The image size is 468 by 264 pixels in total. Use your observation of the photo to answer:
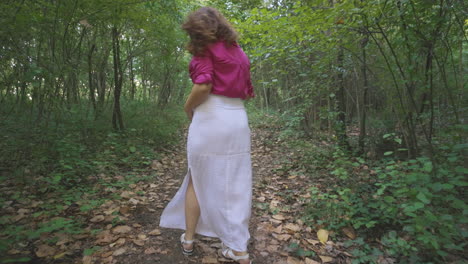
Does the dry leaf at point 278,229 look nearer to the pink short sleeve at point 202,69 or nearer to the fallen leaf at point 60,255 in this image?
the pink short sleeve at point 202,69

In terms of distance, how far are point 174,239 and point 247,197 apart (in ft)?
2.88

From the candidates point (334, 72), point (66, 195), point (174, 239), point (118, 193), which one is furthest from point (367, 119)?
point (66, 195)

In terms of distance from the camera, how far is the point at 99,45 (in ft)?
18.2

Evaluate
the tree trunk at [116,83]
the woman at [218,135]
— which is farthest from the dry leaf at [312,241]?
the tree trunk at [116,83]

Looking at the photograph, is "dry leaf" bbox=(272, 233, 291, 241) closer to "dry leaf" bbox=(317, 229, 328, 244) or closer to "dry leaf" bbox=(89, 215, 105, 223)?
"dry leaf" bbox=(317, 229, 328, 244)

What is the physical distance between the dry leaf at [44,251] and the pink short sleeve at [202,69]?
64.5 inches

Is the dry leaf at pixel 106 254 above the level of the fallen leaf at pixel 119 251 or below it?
above

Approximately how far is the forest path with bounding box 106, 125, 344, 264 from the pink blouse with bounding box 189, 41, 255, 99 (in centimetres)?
136

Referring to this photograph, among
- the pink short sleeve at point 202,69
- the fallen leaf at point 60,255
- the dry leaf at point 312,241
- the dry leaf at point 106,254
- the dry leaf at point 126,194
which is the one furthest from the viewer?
the dry leaf at point 126,194

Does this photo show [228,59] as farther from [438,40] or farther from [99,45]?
[99,45]

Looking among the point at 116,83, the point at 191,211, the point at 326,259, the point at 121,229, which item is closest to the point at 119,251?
the point at 121,229

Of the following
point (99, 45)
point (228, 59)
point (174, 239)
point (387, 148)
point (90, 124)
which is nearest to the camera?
point (228, 59)

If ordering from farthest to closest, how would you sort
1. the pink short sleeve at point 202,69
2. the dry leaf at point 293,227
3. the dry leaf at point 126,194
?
the dry leaf at point 126,194 < the dry leaf at point 293,227 < the pink short sleeve at point 202,69

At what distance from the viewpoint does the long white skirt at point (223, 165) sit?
179 cm
